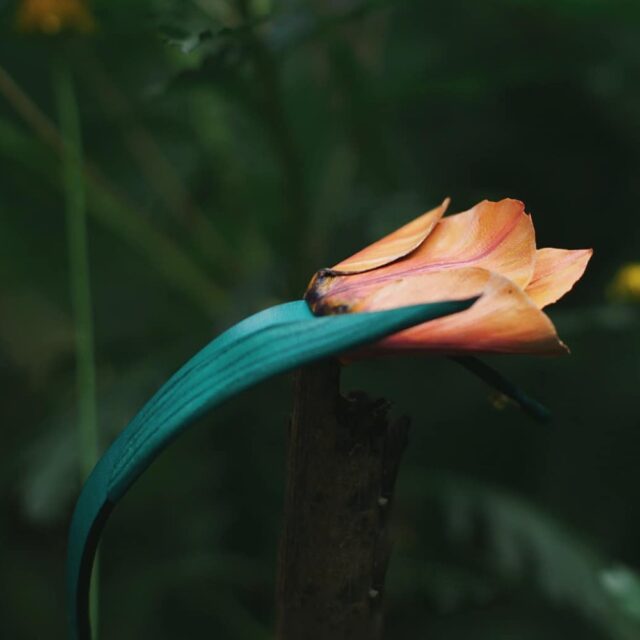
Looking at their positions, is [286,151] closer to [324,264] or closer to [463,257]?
[324,264]

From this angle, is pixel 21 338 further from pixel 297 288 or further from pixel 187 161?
pixel 297 288

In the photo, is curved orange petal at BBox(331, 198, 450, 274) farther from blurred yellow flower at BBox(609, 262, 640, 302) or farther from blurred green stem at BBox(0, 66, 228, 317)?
blurred green stem at BBox(0, 66, 228, 317)

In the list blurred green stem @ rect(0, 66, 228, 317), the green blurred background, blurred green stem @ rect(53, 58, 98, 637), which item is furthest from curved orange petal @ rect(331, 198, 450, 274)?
blurred green stem @ rect(0, 66, 228, 317)

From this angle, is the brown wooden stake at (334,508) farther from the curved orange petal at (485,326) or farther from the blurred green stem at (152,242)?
the blurred green stem at (152,242)

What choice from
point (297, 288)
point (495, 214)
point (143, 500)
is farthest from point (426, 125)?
point (495, 214)

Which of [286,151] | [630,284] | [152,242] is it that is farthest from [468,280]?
[152,242]
